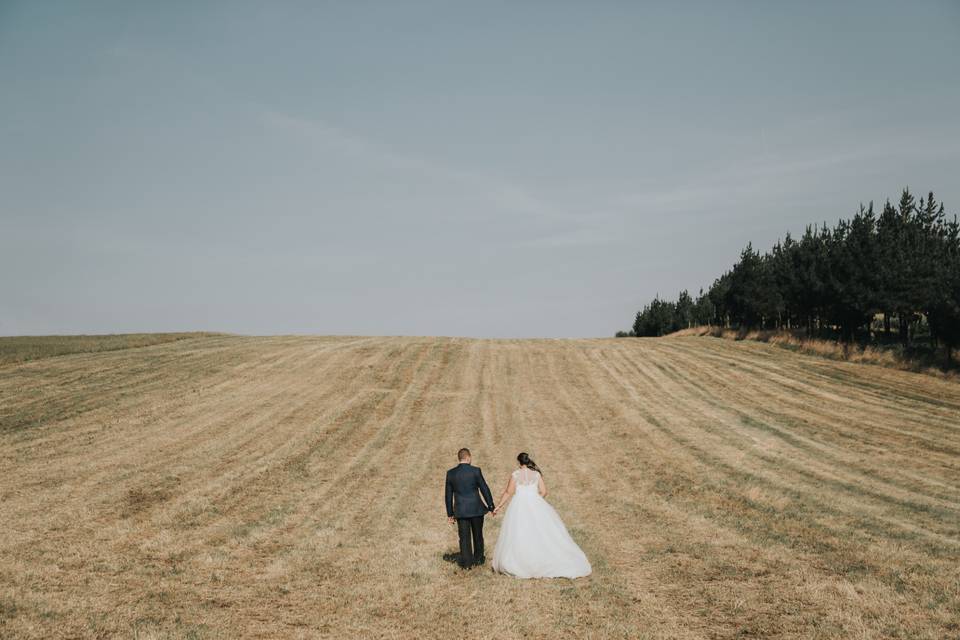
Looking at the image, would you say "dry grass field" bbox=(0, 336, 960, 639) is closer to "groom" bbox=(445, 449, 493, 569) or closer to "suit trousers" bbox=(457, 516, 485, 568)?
"suit trousers" bbox=(457, 516, 485, 568)

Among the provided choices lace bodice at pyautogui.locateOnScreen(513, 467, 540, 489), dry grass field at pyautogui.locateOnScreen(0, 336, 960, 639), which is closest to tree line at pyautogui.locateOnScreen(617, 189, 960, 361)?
dry grass field at pyautogui.locateOnScreen(0, 336, 960, 639)

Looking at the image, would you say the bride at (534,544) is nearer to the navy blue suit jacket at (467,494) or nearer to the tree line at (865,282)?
the navy blue suit jacket at (467,494)

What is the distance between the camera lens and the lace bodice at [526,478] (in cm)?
1253

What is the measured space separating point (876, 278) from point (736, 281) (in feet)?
83.1

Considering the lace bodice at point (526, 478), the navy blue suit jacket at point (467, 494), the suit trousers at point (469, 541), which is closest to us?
the lace bodice at point (526, 478)

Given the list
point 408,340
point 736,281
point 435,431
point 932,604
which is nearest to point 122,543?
point 435,431

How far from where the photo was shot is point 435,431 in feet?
88.4

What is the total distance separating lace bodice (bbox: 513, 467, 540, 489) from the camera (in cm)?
1253

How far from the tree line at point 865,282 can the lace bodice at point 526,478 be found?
3850cm

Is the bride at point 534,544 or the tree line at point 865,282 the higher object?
the tree line at point 865,282

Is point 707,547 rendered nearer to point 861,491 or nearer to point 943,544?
point 943,544

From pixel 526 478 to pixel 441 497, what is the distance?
706 cm

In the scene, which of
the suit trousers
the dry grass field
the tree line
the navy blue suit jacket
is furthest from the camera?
the tree line

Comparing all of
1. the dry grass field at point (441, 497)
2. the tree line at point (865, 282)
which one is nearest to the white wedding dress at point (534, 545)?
the dry grass field at point (441, 497)
